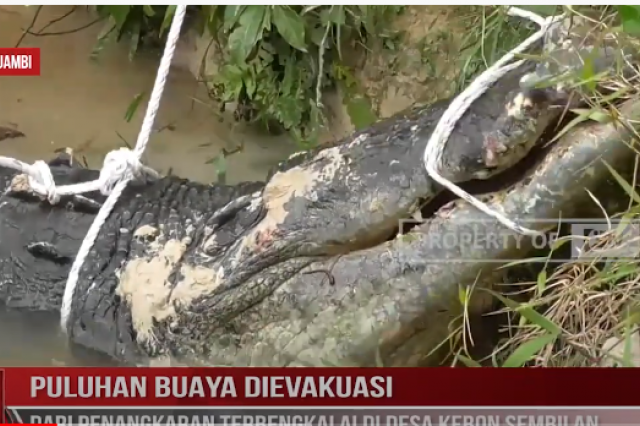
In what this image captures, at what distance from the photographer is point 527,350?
46cm

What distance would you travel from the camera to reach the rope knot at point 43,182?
1.63ft

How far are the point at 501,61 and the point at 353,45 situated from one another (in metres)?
0.11

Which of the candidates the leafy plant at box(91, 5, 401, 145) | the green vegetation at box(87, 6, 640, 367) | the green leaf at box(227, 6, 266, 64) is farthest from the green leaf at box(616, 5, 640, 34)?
the green leaf at box(227, 6, 266, 64)

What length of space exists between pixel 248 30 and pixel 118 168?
149mm

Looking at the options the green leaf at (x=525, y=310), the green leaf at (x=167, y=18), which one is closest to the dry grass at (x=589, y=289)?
the green leaf at (x=525, y=310)

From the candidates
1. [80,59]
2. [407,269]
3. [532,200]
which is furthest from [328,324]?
[80,59]

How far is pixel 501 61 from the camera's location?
456mm

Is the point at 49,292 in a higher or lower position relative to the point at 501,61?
lower

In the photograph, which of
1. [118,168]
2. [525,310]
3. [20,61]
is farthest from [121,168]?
[525,310]

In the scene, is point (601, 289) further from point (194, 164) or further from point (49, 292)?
point (49, 292)

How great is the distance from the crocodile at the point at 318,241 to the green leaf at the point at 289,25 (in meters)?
0.09

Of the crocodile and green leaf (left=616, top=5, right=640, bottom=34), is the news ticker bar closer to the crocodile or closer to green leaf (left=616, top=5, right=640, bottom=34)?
the crocodile

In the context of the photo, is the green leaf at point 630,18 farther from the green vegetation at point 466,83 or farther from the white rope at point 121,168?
the white rope at point 121,168

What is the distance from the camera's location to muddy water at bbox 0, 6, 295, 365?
470 mm
